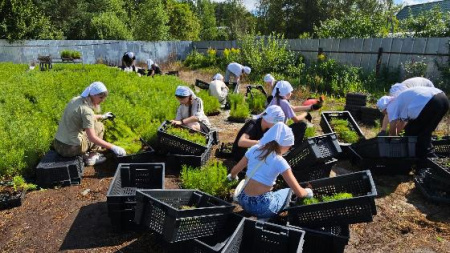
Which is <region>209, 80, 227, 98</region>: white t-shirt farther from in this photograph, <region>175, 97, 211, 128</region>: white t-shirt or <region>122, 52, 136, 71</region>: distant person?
<region>122, 52, 136, 71</region>: distant person

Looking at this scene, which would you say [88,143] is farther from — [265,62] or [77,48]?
[77,48]

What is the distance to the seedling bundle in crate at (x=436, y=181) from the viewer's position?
4.48 metres

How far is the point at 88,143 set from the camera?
538 cm

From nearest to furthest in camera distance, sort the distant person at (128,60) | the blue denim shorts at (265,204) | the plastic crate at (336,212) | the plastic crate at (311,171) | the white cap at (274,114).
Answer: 1. the plastic crate at (336,212)
2. the blue denim shorts at (265,204)
3. the white cap at (274,114)
4. the plastic crate at (311,171)
5. the distant person at (128,60)

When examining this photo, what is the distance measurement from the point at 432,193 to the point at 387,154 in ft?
2.53

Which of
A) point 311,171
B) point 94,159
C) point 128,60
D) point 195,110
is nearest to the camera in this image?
point 311,171

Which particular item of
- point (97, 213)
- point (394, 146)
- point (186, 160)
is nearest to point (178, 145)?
point (186, 160)

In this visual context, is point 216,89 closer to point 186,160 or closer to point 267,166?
point 186,160

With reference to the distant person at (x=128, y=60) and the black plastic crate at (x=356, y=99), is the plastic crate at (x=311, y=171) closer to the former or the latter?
the black plastic crate at (x=356, y=99)

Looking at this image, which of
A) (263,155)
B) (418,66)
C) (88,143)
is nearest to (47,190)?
(88,143)

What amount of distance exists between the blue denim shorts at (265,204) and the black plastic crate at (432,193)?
2242 mm

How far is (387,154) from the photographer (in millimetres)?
5086

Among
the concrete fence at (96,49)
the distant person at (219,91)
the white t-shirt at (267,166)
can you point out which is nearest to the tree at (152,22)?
the concrete fence at (96,49)

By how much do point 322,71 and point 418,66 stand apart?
388cm
